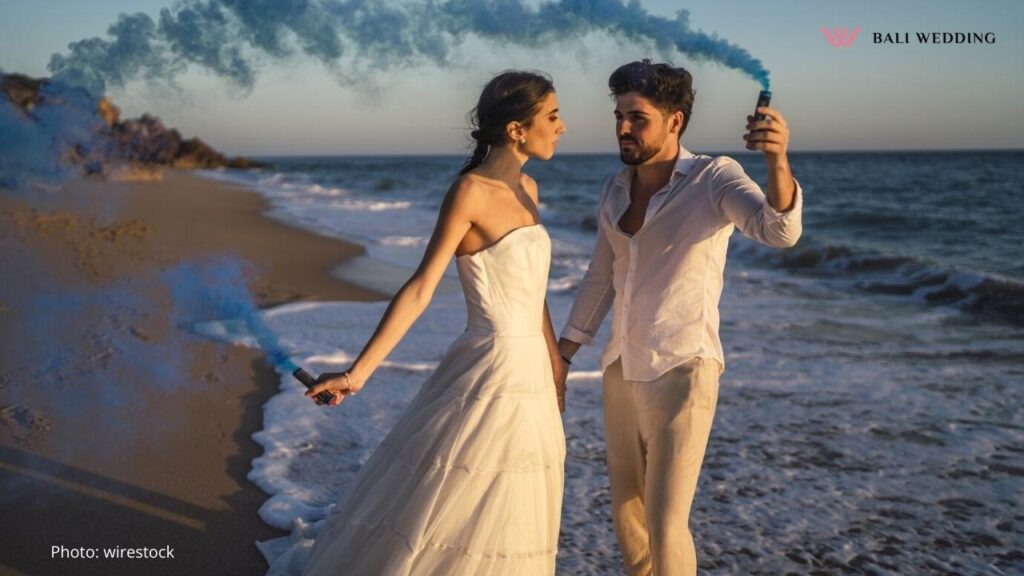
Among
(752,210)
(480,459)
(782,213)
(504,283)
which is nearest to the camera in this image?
(782,213)

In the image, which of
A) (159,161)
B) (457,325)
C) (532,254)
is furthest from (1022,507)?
(159,161)

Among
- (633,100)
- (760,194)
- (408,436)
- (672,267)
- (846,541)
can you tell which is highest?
(633,100)

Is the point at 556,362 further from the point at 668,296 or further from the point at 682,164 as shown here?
the point at 682,164

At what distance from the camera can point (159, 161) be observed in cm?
2883

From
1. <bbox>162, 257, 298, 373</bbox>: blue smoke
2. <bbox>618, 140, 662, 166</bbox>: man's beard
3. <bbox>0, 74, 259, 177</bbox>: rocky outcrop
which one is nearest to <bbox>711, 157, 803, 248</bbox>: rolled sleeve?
<bbox>618, 140, 662, 166</bbox>: man's beard

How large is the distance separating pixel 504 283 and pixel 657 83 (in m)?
0.97

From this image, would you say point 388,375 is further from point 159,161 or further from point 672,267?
point 159,161

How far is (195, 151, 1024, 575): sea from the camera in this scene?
Answer: 484cm

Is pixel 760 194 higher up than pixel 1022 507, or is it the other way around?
pixel 760 194

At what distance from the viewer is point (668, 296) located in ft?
11.4

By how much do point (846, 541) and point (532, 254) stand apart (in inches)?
104

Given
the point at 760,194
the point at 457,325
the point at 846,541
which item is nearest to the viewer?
the point at 760,194

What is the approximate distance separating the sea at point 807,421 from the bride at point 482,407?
121 centimetres

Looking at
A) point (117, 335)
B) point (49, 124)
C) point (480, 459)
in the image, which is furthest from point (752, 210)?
point (49, 124)
